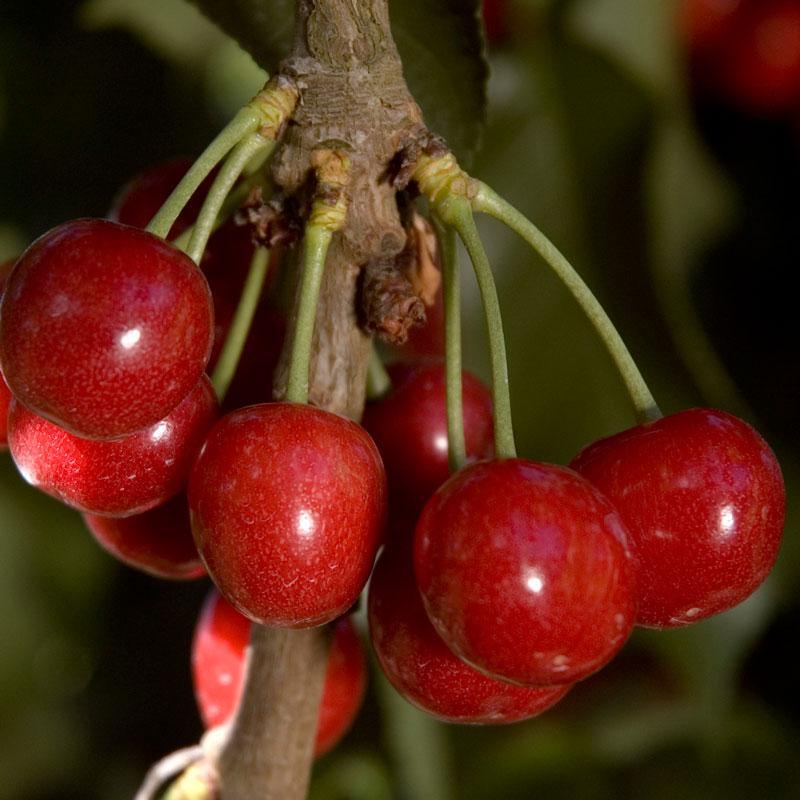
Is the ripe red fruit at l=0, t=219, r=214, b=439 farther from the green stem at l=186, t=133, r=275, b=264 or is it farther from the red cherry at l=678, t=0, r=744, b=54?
the red cherry at l=678, t=0, r=744, b=54

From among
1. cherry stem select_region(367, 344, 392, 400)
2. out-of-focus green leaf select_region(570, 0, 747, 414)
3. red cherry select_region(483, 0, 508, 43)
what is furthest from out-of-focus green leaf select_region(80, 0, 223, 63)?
cherry stem select_region(367, 344, 392, 400)

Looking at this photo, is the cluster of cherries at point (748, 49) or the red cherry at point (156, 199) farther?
the cluster of cherries at point (748, 49)

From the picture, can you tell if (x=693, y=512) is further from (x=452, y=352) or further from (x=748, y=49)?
(x=748, y=49)

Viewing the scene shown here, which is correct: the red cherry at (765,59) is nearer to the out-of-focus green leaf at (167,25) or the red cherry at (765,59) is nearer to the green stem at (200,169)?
the out-of-focus green leaf at (167,25)

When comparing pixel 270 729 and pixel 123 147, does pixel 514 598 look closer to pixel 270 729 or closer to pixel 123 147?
pixel 270 729

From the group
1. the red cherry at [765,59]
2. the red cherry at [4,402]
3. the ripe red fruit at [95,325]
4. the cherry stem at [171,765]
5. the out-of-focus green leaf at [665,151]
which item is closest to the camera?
the ripe red fruit at [95,325]

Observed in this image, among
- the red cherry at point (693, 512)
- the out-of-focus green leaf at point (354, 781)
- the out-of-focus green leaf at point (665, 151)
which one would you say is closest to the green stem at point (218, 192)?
the red cherry at point (693, 512)
